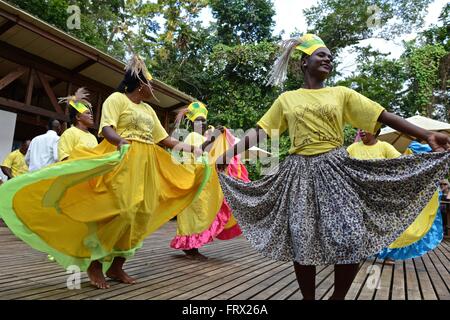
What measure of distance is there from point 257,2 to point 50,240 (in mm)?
18298

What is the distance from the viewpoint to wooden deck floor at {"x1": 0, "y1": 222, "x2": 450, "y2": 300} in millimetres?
2844

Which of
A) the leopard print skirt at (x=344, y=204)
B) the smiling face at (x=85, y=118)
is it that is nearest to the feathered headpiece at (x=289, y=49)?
the leopard print skirt at (x=344, y=204)

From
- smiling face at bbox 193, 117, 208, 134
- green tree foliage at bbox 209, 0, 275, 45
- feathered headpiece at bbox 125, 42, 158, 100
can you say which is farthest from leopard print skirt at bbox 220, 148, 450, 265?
green tree foliage at bbox 209, 0, 275, 45

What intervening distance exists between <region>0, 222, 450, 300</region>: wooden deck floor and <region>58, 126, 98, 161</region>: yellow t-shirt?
3.78ft

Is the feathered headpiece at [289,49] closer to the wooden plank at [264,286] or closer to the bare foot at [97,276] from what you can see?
the wooden plank at [264,286]

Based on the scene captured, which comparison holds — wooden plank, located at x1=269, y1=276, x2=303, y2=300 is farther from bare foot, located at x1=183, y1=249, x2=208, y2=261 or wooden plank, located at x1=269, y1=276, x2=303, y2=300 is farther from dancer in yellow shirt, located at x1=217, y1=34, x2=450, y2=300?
bare foot, located at x1=183, y1=249, x2=208, y2=261

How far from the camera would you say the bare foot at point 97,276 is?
9.82 feet

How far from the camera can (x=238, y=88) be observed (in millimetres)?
17125

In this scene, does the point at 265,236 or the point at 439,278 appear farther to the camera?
the point at 439,278

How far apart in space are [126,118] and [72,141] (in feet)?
4.90

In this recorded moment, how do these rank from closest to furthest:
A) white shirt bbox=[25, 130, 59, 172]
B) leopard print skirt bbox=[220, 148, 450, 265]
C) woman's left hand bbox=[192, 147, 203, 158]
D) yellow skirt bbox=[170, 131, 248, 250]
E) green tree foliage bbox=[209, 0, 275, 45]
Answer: leopard print skirt bbox=[220, 148, 450, 265] < woman's left hand bbox=[192, 147, 203, 158] < yellow skirt bbox=[170, 131, 248, 250] < white shirt bbox=[25, 130, 59, 172] < green tree foliage bbox=[209, 0, 275, 45]

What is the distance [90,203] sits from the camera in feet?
10.2
